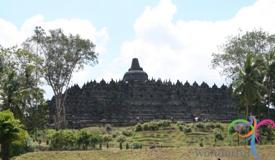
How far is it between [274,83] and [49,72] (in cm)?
2601

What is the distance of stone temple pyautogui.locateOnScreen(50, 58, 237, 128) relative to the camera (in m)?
66.4

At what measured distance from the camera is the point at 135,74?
274 feet

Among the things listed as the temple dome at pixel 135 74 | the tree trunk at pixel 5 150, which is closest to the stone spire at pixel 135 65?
the temple dome at pixel 135 74

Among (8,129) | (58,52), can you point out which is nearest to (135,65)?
(58,52)

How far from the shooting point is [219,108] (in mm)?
74750

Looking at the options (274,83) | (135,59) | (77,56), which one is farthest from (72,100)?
(274,83)

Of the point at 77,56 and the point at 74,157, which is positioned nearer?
the point at 74,157

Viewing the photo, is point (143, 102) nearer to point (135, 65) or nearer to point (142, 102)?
point (142, 102)

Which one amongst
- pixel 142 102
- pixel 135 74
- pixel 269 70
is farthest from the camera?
pixel 135 74

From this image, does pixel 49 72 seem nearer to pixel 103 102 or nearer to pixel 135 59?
pixel 103 102

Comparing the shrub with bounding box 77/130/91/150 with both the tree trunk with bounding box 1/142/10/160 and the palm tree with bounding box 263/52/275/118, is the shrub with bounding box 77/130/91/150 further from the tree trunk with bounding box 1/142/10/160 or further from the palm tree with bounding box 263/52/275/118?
the palm tree with bounding box 263/52/275/118

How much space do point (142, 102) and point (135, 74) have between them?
539 inches

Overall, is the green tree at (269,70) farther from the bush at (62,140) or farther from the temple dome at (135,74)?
the temple dome at (135,74)

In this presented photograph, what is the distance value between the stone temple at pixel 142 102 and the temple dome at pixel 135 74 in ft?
30.9
